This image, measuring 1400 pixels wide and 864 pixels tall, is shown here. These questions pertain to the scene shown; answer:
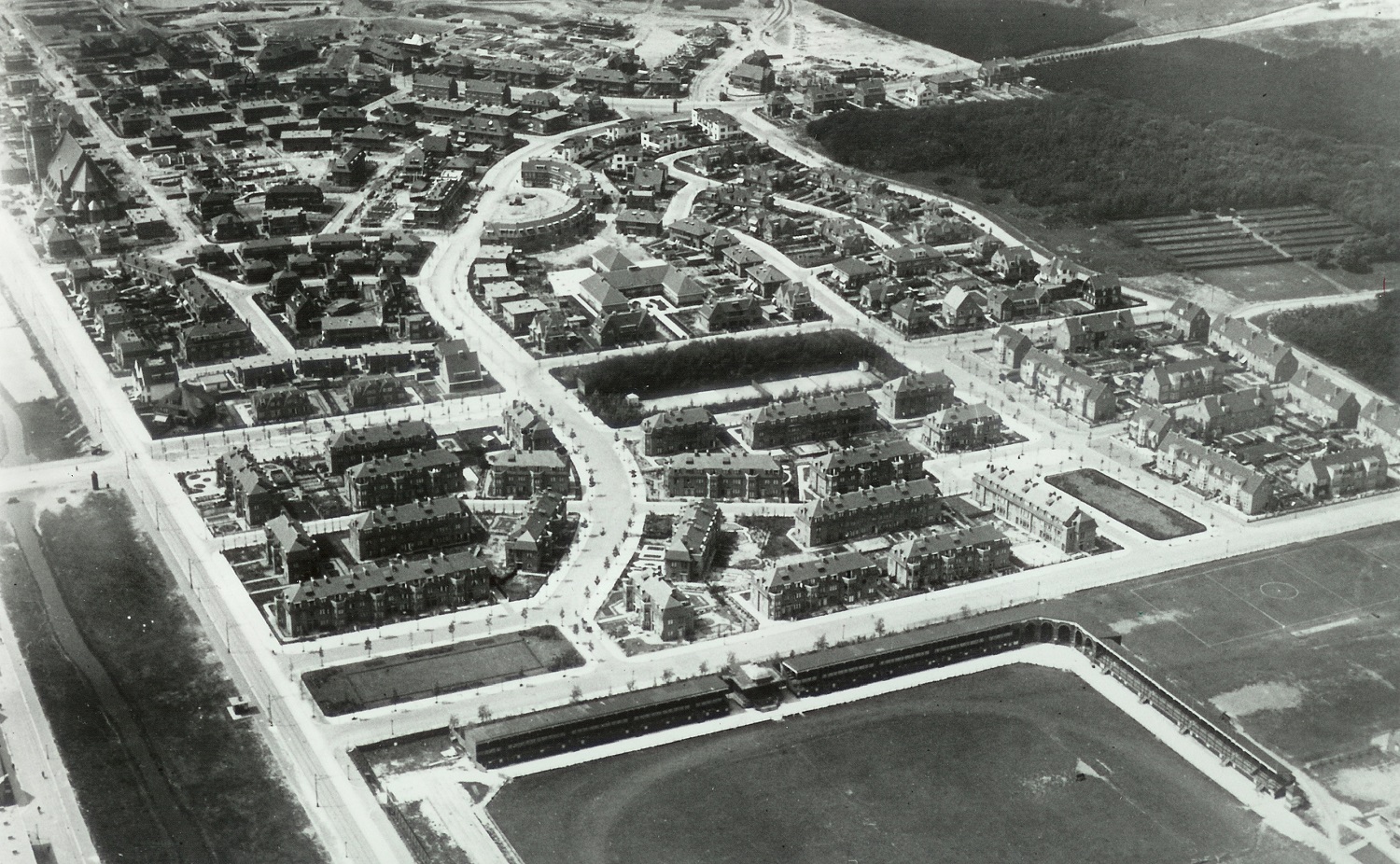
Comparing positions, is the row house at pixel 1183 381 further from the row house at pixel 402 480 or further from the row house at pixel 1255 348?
the row house at pixel 402 480

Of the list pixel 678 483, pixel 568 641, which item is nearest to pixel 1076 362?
pixel 678 483

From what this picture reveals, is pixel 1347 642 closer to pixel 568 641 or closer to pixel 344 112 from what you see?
pixel 568 641

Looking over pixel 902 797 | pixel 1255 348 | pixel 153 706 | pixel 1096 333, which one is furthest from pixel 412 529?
pixel 1255 348

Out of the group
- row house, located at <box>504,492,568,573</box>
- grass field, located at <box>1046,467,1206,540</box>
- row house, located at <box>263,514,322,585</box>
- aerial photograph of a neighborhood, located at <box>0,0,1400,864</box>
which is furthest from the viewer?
grass field, located at <box>1046,467,1206,540</box>

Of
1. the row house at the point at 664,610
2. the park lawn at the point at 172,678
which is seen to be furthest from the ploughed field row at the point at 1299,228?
the park lawn at the point at 172,678

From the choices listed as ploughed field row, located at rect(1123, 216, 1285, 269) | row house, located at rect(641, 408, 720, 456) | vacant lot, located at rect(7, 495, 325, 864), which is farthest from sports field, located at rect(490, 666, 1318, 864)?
ploughed field row, located at rect(1123, 216, 1285, 269)

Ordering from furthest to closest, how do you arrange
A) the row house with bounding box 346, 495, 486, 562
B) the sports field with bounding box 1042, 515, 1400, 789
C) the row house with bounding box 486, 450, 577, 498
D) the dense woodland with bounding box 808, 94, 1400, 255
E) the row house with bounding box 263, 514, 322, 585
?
the dense woodland with bounding box 808, 94, 1400, 255 < the row house with bounding box 486, 450, 577, 498 < the row house with bounding box 346, 495, 486, 562 < the row house with bounding box 263, 514, 322, 585 < the sports field with bounding box 1042, 515, 1400, 789

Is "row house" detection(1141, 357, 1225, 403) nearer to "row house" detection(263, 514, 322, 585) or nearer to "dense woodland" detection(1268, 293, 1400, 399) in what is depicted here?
"dense woodland" detection(1268, 293, 1400, 399)

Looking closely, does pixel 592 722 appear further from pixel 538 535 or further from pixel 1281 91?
pixel 1281 91
